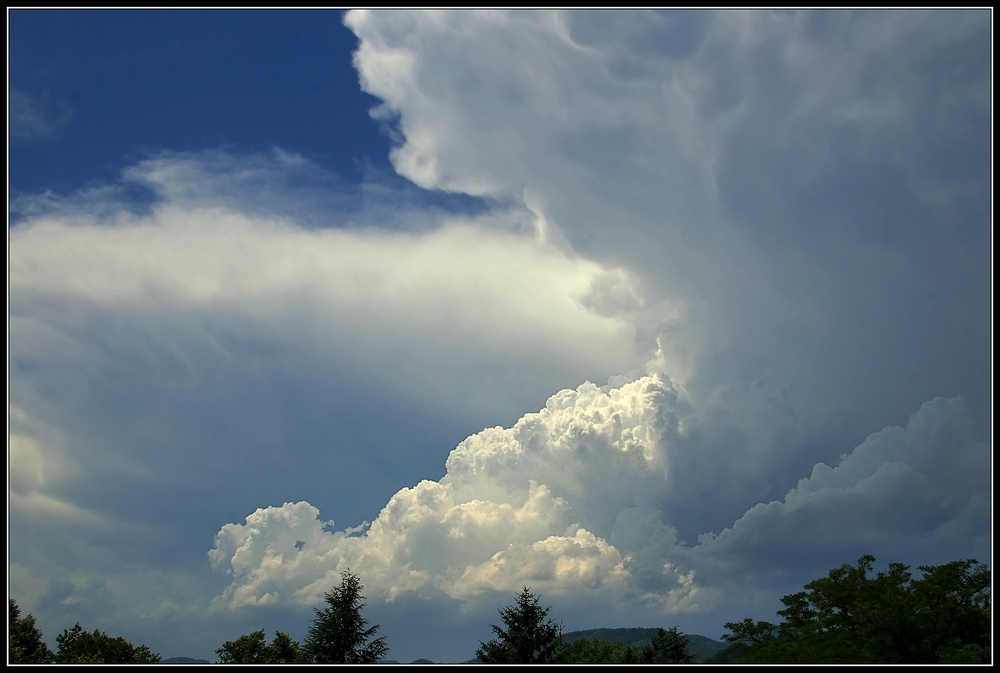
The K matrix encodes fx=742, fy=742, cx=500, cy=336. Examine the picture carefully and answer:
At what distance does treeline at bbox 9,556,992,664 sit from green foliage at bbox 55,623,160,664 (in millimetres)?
94

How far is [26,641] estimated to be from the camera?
7262 cm

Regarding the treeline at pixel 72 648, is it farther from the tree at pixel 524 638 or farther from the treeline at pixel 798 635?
the tree at pixel 524 638

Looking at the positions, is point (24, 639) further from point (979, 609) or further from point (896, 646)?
point (979, 609)

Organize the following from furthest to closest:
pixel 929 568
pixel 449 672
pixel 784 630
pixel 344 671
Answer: pixel 784 630
pixel 929 568
pixel 344 671
pixel 449 672

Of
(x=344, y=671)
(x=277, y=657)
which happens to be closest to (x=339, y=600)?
(x=277, y=657)

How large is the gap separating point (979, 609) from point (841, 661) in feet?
36.9

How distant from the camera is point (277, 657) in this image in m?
70.6

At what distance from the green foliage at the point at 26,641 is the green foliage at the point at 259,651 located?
16213 mm

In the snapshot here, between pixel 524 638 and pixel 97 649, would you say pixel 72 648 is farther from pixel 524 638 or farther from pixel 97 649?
pixel 524 638

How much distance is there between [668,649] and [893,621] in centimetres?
2208

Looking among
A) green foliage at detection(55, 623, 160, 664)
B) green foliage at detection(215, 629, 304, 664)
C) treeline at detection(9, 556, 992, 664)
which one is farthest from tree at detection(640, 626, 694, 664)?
green foliage at detection(55, 623, 160, 664)

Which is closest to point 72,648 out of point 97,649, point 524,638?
point 97,649

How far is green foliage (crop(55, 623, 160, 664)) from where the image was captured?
221 ft

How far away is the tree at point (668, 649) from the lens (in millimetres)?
67188
